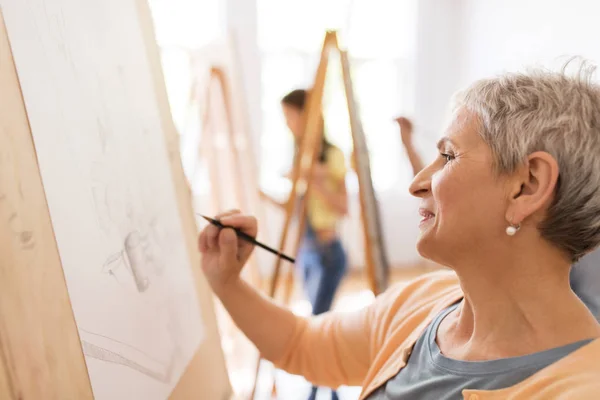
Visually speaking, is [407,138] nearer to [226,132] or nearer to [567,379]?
[226,132]

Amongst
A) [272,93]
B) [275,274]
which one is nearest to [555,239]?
[275,274]

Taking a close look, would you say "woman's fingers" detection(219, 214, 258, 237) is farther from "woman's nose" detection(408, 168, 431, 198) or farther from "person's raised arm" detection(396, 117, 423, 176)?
"person's raised arm" detection(396, 117, 423, 176)

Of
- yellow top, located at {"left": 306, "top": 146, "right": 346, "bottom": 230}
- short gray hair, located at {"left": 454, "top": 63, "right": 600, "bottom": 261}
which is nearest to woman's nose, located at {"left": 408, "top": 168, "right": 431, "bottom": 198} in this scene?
short gray hair, located at {"left": 454, "top": 63, "right": 600, "bottom": 261}

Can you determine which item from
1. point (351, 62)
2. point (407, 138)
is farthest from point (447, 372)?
point (351, 62)

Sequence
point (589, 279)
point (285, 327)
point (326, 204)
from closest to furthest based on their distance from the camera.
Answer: point (589, 279) → point (285, 327) → point (326, 204)

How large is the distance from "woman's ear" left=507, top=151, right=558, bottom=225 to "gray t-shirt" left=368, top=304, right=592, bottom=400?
0.20 metres

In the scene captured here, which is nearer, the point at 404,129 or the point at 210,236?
the point at 210,236

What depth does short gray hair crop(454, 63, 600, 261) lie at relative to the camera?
2.58 feet

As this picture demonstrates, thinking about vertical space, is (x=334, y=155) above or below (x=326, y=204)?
above

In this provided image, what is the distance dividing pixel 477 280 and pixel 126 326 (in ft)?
1.71

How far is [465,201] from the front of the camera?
840 mm

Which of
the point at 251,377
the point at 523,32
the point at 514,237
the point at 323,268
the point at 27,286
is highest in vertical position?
the point at 523,32

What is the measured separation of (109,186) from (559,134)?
2.09 ft

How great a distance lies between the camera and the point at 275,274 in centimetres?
205
